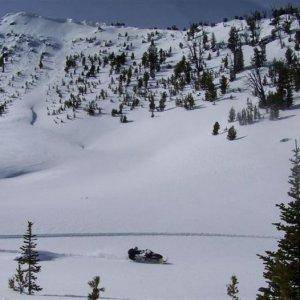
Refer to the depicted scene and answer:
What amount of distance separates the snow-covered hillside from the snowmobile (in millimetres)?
648

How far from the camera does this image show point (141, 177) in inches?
1660

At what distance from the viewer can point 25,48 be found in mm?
106250

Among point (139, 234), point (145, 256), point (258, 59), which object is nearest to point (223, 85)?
point (258, 59)

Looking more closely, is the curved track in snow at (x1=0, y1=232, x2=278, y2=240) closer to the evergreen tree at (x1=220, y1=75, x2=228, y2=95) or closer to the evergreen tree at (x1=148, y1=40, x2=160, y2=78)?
the evergreen tree at (x1=220, y1=75, x2=228, y2=95)

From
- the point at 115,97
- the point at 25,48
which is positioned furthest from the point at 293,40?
the point at 25,48

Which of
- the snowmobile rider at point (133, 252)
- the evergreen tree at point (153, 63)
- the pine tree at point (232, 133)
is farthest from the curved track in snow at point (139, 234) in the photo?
the evergreen tree at point (153, 63)

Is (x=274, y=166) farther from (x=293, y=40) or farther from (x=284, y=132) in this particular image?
(x=293, y=40)

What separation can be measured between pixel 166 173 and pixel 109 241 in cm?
1419

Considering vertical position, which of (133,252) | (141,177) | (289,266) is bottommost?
(289,266)

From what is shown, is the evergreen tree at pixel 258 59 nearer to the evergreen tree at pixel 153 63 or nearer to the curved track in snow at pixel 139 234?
the evergreen tree at pixel 153 63

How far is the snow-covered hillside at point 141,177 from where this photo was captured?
23.9m

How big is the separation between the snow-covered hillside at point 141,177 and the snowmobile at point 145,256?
65cm

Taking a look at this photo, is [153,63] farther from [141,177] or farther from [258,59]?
[141,177]

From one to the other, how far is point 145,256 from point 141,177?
1730 centimetres
